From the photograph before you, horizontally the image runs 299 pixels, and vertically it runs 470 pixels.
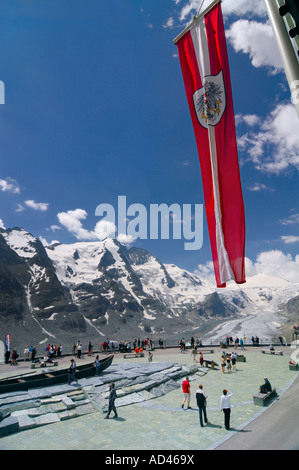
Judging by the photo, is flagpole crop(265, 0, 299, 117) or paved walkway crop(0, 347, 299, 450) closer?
flagpole crop(265, 0, 299, 117)

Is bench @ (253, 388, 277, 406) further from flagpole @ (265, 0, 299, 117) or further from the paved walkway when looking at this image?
flagpole @ (265, 0, 299, 117)

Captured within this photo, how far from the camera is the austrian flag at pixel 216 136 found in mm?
7656

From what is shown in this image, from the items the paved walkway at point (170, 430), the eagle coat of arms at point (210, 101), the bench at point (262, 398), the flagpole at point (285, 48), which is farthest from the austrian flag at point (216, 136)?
the bench at point (262, 398)

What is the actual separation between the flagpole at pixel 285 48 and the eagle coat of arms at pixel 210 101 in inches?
150

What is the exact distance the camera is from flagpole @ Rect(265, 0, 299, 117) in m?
3.65

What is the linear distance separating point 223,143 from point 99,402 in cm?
1266

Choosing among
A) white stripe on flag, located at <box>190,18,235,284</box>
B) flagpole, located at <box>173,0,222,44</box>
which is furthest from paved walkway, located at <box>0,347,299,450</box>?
flagpole, located at <box>173,0,222,44</box>

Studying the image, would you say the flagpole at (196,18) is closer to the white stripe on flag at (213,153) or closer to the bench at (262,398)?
the white stripe on flag at (213,153)

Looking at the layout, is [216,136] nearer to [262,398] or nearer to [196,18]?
[196,18]

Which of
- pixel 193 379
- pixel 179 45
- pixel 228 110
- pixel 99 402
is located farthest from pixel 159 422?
pixel 179 45

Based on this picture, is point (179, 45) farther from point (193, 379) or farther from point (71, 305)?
point (71, 305)

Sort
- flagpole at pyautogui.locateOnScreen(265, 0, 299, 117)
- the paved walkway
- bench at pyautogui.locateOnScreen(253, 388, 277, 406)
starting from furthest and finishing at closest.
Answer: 1. bench at pyautogui.locateOnScreen(253, 388, 277, 406)
2. the paved walkway
3. flagpole at pyautogui.locateOnScreen(265, 0, 299, 117)

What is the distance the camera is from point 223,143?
25.8 ft
